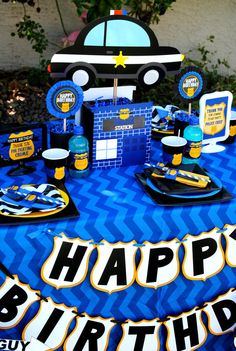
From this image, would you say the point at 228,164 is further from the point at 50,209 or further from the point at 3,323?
the point at 3,323

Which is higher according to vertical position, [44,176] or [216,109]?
[216,109]

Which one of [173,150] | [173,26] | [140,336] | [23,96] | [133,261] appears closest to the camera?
[133,261]

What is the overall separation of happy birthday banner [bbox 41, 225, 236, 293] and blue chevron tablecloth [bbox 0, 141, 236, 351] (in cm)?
2

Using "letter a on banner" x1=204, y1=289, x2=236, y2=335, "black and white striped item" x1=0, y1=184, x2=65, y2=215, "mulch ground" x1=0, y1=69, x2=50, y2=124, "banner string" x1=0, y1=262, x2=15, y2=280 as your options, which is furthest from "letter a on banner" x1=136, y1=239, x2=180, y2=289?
"mulch ground" x1=0, y1=69, x2=50, y2=124

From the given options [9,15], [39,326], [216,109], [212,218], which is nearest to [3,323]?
[39,326]

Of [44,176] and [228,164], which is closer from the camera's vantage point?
[44,176]

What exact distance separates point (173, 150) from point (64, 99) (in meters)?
0.51

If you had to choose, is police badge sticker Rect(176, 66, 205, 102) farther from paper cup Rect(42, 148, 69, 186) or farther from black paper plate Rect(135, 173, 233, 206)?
paper cup Rect(42, 148, 69, 186)

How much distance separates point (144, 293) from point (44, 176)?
63 cm

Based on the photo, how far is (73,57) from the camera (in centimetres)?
226


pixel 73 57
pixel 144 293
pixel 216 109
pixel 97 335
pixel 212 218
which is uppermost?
pixel 73 57

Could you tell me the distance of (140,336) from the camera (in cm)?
215

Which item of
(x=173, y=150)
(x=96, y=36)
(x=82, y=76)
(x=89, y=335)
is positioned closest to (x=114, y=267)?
(x=89, y=335)

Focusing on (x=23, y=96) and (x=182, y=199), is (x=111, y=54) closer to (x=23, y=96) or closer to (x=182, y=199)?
(x=182, y=199)
